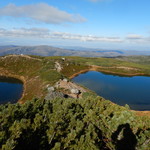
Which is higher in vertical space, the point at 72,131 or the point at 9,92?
the point at 72,131

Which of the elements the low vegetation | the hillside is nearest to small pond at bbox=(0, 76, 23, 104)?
the hillside

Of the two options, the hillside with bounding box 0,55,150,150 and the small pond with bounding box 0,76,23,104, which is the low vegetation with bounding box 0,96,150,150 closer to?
the hillside with bounding box 0,55,150,150

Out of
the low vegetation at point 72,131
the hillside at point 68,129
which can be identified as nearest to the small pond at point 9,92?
the hillside at point 68,129

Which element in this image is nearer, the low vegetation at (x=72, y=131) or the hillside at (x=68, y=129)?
the hillside at (x=68, y=129)

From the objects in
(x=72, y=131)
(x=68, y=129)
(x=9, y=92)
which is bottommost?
A: (x=9, y=92)

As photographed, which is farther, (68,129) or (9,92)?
(9,92)

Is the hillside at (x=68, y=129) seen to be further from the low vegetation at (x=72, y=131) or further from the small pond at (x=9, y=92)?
the small pond at (x=9, y=92)

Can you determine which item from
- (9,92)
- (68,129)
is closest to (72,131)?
(68,129)

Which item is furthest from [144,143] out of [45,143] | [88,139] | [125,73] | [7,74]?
[125,73]

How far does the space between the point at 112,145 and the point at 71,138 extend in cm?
412

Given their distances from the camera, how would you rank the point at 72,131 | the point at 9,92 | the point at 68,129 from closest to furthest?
the point at 72,131 → the point at 68,129 → the point at 9,92

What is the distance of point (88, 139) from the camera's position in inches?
437

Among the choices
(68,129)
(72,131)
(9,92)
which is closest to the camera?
(72,131)

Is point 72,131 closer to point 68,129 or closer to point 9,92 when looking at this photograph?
point 68,129
